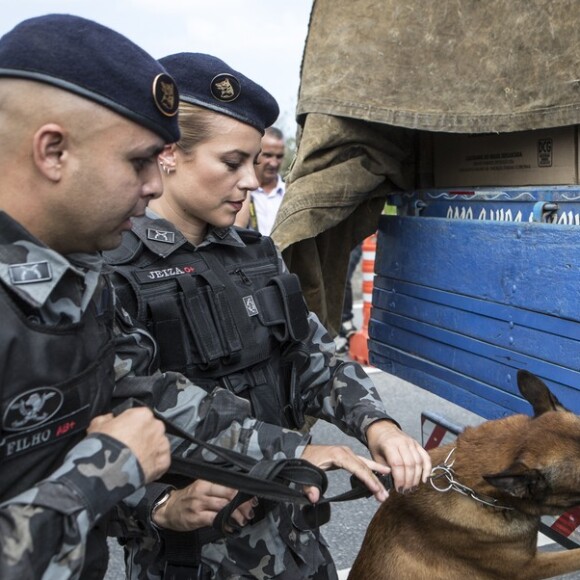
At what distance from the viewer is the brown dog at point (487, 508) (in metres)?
2.08

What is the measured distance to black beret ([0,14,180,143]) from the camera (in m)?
1.05

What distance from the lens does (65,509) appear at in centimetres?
96

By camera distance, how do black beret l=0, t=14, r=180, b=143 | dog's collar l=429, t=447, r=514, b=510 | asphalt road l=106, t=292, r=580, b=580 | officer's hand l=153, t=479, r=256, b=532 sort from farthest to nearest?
asphalt road l=106, t=292, r=580, b=580 < dog's collar l=429, t=447, r=514, b=510 < officer's hand l=153, t=479, r=256, b=532 < black beret l=0, t=14, r=180, b=143

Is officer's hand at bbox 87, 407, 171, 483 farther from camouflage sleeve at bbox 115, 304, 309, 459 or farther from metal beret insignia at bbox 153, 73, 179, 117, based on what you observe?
metal beret insignia at bbox 153, 73, 179, 117

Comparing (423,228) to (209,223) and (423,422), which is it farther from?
(209,223)

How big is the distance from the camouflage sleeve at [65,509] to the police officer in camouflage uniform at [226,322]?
0.49m

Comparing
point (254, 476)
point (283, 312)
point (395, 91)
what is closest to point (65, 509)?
point (254, 476)

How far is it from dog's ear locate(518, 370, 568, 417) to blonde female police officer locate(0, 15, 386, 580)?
1.41 meters

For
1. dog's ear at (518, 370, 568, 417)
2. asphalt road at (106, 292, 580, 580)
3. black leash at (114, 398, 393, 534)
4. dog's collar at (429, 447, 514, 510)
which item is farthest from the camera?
asphalt road at (106, 292, 580, 580)

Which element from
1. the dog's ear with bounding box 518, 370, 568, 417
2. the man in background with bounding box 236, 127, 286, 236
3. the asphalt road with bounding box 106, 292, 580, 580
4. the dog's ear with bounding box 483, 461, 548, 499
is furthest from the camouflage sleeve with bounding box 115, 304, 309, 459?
the man in background with bounding box 236, 127, 286, 236

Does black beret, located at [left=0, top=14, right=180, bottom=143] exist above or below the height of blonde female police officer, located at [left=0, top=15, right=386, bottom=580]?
above

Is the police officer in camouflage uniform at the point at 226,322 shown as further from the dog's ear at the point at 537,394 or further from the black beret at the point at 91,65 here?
the dog's ear at the point at 537,394

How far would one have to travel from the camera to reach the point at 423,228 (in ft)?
9.41

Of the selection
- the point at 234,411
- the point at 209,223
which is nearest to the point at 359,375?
the point at 234,411
